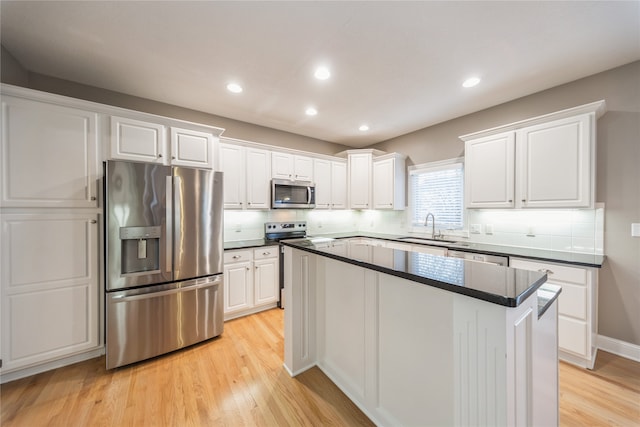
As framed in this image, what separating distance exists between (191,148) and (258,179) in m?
1.04

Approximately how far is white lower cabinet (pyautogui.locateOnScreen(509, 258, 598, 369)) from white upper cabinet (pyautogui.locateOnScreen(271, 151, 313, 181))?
3.18 m

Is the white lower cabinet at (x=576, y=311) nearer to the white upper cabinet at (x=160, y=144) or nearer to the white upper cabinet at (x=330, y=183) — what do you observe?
the white upper cabinet at (x=330, y=183)

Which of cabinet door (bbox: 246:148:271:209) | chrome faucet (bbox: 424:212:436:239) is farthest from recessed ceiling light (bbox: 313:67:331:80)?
chrome faucet (bbox: 424:212:436:239)

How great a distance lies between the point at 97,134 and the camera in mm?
2195

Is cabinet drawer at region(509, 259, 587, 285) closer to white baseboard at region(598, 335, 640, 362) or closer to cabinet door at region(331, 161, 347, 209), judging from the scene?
white baseboard at region(598, 335, 640, 362)

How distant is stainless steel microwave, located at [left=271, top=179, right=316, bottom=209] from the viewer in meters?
3.63

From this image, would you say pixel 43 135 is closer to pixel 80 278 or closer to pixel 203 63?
pixel 80 278

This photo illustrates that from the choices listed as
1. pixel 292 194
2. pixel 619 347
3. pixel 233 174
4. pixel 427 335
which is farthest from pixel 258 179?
pixel 619 347

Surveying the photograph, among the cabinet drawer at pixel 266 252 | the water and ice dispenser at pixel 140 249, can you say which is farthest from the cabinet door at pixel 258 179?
the water and ice dispenser at pixel 140 249

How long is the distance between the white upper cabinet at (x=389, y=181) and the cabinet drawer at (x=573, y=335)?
246 cm

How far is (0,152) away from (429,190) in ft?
15.7

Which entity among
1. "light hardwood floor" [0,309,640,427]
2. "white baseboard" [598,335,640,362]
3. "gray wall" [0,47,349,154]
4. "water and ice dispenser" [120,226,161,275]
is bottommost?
"light hardwood floor" [0,309,640,427]

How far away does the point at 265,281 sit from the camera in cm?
328

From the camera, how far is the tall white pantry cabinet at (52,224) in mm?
1889
